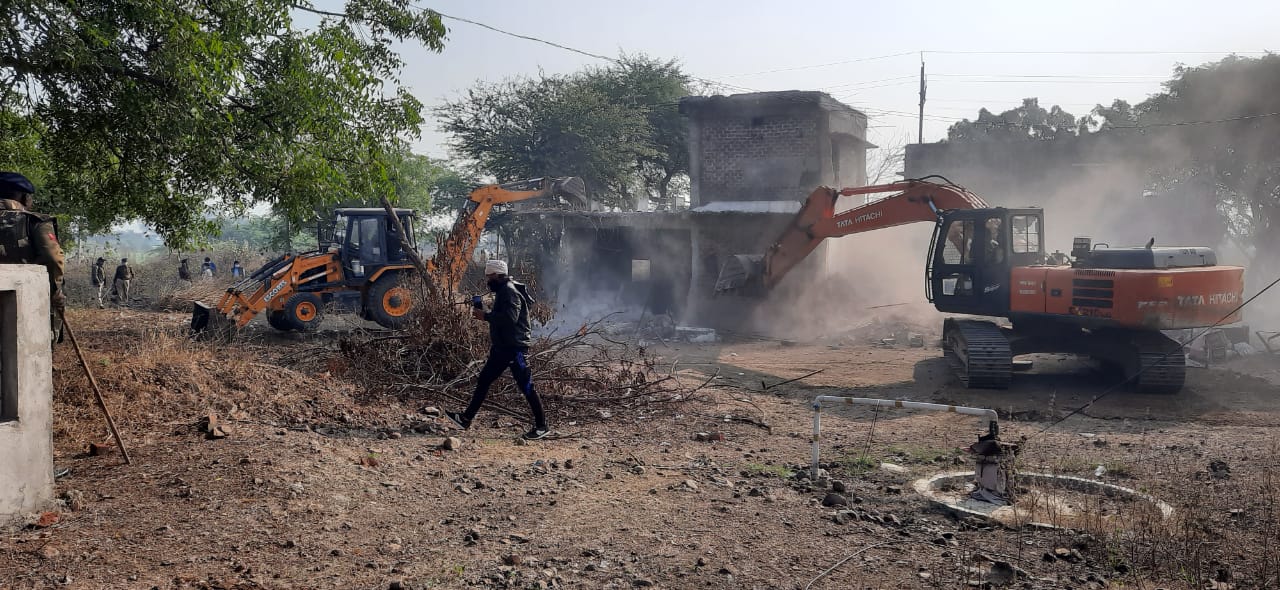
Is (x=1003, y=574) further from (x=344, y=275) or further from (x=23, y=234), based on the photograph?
(x=344, y=275)

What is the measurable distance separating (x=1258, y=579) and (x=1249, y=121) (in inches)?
1134

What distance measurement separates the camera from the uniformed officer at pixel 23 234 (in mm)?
5988

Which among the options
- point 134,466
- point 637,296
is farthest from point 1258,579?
point 637,296

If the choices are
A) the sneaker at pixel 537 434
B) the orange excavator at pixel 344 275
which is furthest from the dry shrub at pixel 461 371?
the orange excavator at pixel 344 275

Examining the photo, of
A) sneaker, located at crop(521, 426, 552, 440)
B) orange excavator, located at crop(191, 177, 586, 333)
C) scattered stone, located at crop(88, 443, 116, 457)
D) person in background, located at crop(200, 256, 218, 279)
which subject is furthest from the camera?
person in background, located at crop(200, 256, 218, 279)

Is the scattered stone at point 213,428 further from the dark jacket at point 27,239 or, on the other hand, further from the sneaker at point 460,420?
the sneaker at point 460,420

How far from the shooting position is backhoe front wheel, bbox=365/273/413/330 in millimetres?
16125

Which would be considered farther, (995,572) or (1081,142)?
(1081,142)

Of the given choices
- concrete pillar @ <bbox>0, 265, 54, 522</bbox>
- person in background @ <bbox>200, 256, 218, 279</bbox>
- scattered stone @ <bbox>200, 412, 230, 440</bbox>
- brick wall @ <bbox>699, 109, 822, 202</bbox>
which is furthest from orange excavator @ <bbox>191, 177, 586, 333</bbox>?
person in background @ <bbox>200, 256, 218, 279</bbox>

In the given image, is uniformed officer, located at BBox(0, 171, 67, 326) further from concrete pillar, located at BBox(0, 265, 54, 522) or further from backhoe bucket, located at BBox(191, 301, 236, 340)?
backhoe bucket, located at BBox(191, 301, 236, 340)

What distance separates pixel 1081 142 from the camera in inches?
1232

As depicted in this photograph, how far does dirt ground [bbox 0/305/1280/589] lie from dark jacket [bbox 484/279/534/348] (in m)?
0.98

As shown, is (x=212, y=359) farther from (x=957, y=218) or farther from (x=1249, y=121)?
(x=1249, y=121)

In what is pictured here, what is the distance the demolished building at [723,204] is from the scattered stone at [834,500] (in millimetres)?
16493
